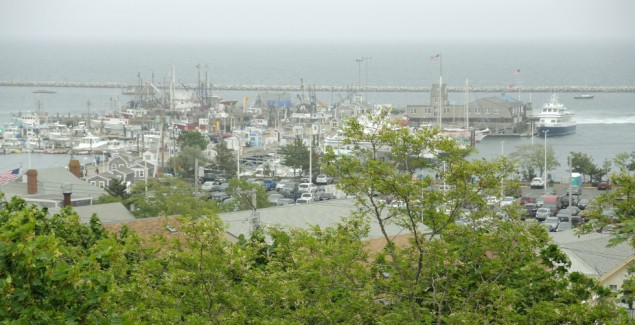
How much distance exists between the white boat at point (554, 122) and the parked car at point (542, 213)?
2521cm

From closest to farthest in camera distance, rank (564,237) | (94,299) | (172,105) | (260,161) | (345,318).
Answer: (94,299) < (345,318) < (564,237) < (260,161) < (172,105)

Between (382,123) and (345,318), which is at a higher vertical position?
(382,123)

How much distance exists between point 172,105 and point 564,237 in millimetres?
39037

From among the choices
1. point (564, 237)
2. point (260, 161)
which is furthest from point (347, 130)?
point (260, 161)

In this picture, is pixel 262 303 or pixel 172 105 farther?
pixel 172 105

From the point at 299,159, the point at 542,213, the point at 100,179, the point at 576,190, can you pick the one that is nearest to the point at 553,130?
the point at 299,159

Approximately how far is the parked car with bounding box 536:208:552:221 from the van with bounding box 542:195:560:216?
0.99 ft

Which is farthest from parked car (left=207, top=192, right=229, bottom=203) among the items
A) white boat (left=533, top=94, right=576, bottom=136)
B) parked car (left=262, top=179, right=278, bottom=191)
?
white boat (left=533, top=94, right=576, bottom=136)

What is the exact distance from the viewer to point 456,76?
97.6 m

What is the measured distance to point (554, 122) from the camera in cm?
4669

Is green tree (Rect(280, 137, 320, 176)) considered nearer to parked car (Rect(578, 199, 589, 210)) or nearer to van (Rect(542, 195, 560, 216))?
van (Rect(542, 195, 560, 216))

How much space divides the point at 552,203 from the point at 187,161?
37.1 ft

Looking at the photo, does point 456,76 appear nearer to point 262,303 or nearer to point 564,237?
point 564,237

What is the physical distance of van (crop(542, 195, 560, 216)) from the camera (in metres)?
22.1
